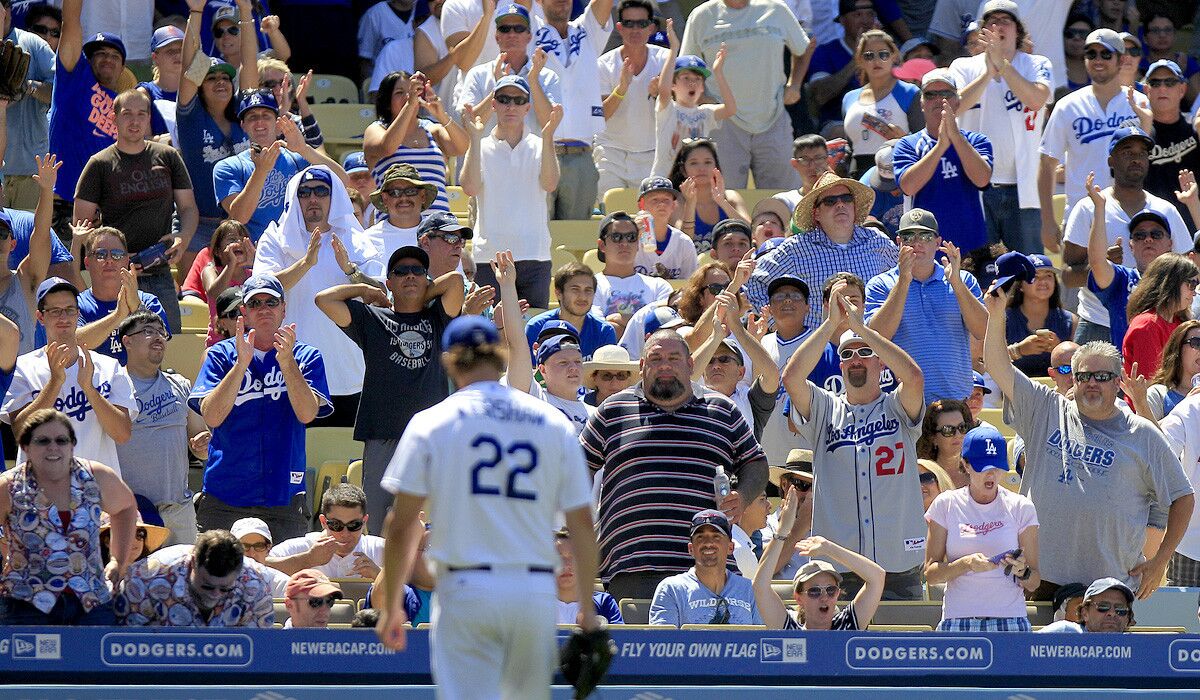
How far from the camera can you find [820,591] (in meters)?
7.71

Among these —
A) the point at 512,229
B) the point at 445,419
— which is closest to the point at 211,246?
the point at 512,229

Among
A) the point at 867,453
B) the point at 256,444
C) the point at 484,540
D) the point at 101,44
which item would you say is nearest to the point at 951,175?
the point at 867,453

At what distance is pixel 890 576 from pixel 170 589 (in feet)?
10.3

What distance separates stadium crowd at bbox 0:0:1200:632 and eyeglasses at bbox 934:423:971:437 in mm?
15

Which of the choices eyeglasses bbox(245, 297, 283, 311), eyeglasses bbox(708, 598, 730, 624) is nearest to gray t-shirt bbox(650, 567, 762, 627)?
eyeglasses bbox(708, 598, 730, 624)

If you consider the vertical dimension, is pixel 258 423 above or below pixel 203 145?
below

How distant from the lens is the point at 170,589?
729cm

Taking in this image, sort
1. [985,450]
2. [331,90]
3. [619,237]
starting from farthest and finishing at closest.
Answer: [331,90] < [619,237] < [985,450]

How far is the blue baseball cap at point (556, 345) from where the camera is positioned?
9109 millimetres

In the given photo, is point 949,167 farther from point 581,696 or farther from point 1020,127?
point 581,696

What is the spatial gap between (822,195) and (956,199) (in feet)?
5.09

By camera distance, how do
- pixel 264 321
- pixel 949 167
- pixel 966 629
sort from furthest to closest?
pixel 949 167, pixel 264 321, pixel 966 629

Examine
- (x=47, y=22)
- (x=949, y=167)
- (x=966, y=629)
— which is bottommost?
(x=966, y=629)

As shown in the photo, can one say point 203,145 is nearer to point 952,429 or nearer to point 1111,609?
point 952,429
